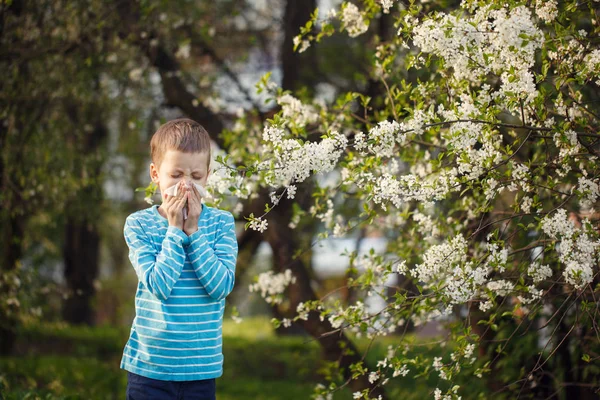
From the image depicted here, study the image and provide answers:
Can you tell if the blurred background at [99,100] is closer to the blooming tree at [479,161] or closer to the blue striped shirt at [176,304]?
the blooming tree at [479,161]

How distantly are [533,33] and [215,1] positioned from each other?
7.15 meters

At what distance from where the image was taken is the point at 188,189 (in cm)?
271

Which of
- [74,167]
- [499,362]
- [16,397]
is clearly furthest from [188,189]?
[74,167]

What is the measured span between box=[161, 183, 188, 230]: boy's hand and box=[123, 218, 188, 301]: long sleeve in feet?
0.10

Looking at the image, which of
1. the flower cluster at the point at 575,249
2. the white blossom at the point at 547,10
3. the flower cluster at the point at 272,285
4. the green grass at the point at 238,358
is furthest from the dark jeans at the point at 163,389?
the green grass at the point at 238,358

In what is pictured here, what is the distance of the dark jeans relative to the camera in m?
2.62

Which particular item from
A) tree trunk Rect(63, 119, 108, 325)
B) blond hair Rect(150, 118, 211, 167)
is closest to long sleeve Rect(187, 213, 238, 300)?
blond hair Rect(150, 118, 211, 167)

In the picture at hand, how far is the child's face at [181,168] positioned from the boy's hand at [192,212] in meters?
0.07

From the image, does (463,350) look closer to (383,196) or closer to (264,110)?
(383,196)

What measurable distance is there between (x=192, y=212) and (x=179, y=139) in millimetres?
312

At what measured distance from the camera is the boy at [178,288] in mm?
2621

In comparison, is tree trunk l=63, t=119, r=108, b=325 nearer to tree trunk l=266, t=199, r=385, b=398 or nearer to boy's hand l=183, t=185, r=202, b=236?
tree trunk l=266, t=199, r=385, b=398

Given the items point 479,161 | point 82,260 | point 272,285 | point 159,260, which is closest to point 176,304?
point 159,260

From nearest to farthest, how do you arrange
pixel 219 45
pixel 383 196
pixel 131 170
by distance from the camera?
1. pixel 383 196
2. pixel 219 45
3. pixel 131 170
